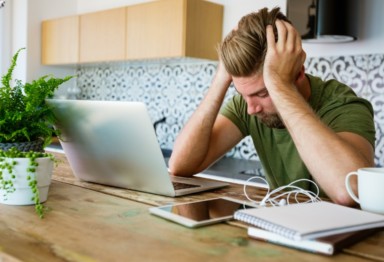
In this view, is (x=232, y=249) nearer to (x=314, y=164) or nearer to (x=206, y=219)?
(x=206, y=219)

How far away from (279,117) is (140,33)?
76.7 inches

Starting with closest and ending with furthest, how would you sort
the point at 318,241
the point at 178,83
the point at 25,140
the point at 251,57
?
the point at 318,241 → the point at 25,140 → the point at 251,57 → the point at 178,83

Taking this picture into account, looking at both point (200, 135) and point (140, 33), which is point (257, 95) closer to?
point (200, 135)

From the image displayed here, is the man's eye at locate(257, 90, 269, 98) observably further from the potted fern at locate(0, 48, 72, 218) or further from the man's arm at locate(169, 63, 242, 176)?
the potted fern at locate(0, 48, 72, 218)

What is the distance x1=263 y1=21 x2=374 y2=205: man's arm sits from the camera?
1.14m

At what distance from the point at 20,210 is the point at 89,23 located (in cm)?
292

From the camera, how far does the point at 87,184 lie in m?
1.27

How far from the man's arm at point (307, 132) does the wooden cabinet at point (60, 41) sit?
270 centimetres

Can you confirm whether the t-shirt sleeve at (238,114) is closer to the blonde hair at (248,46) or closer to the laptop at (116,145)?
the blonde hair at (248,46)

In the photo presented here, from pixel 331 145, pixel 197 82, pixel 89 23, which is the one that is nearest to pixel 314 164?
pixel 331 145

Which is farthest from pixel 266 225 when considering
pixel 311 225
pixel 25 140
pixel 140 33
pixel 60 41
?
pixel 60 41

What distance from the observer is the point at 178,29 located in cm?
292

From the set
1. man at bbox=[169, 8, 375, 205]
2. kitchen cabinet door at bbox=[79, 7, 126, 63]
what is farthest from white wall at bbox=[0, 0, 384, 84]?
man at bbox=[169, 8, 375, 205]

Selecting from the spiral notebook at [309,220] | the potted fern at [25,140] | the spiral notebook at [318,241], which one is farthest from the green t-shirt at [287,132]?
the potted fern at [25,140]
